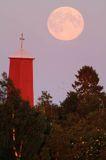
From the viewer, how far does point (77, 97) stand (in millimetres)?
69500

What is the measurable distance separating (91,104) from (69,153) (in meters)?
27.1

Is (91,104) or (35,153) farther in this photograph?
(91,104)

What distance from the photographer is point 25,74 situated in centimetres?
7656

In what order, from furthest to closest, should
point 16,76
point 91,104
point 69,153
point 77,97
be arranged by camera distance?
point 16,76
point 77,97
point 91,104
point 69,153

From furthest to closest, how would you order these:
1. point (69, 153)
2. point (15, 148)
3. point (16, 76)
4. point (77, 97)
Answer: point (16, 76)
point (77, 97)
point (69, 153)
point (15, 148)

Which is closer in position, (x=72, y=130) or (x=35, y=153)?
(x=35, y=153)

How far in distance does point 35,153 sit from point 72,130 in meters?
4.25

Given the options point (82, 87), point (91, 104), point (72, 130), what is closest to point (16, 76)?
point (82, 87)

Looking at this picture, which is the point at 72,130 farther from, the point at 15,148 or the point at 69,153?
the point at 15,148

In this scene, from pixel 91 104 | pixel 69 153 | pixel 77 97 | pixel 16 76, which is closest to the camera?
pixel 69 153

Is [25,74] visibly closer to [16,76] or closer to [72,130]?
[16,76]

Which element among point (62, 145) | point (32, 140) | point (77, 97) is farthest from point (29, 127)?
point (77, 97)

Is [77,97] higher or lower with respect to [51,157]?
higher

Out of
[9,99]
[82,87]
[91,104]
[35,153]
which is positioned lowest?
[35,153]
